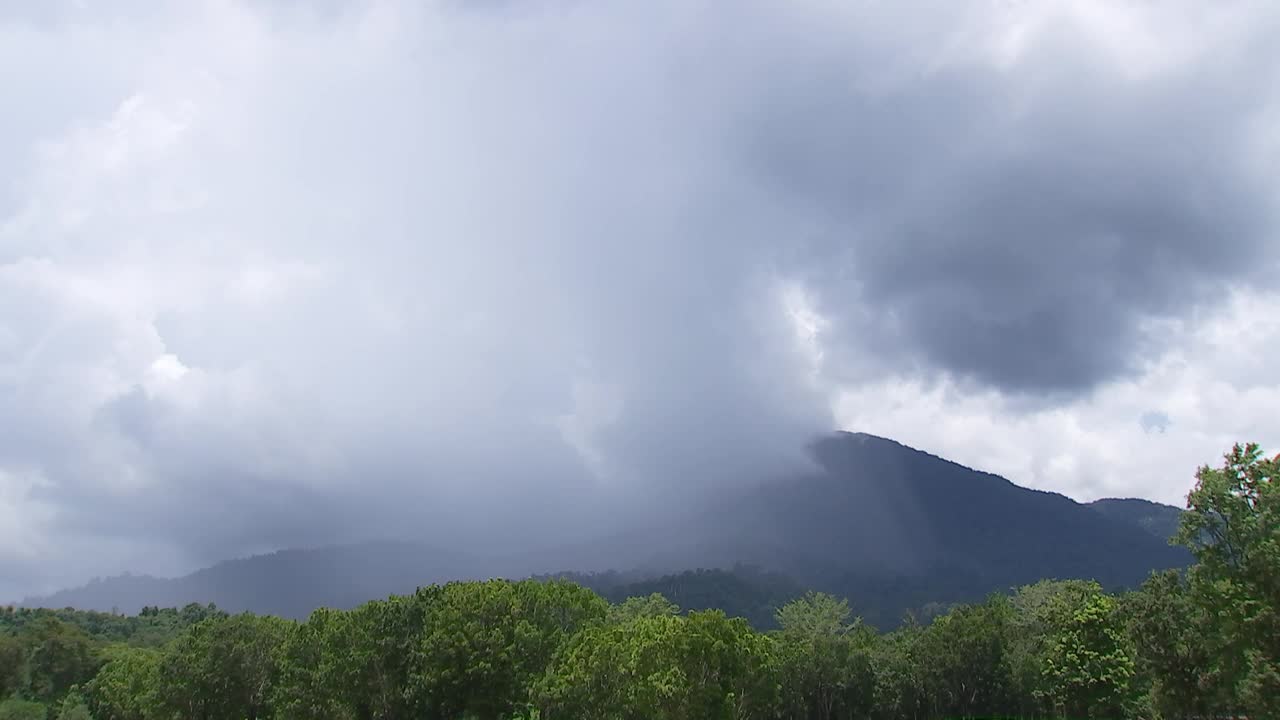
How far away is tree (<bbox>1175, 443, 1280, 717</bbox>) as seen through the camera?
47406 millimetres

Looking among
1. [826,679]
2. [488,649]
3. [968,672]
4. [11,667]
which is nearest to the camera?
[488,649]

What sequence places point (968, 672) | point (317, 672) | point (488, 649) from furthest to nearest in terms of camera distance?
point (968, 672), point (317, 672), point (488, 649)

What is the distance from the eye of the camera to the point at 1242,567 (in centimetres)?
5069

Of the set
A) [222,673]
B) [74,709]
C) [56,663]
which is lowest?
[74,709]

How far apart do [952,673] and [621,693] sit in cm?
7354

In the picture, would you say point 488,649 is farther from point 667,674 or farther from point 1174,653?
point 1174,653

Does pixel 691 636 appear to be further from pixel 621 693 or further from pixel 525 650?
pixel 525 650

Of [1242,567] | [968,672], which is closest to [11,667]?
[968,672]

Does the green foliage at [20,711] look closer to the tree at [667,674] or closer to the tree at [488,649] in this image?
the tree at [488,649]

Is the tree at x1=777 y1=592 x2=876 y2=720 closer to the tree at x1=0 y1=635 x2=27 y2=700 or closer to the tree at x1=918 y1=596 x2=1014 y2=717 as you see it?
the tree at x1=918 y1=596 x2=1014 y2=717

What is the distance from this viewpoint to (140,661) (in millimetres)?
119312

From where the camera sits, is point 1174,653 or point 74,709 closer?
point 1174,653

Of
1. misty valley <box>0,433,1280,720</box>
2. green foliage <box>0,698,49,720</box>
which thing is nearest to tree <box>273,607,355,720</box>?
misty valley <box>0,433,1280,720</box>

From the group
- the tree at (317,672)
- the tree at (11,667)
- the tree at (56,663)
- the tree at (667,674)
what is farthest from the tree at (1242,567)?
the tree at (56,663)
